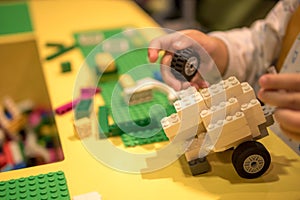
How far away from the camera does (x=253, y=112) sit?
534 millimetres

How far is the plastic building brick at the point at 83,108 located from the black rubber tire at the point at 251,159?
0.82ft

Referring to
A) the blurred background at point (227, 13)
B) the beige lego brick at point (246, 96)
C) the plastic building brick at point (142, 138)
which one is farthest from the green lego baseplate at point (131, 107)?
the blurred background at point (227, 13)

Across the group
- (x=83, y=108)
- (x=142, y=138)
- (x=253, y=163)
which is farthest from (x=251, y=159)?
(x=83, y=108)

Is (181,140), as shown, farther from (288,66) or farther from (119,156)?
(288,66)

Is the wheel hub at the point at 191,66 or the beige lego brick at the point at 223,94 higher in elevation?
the wheel hub at the point at 191,66

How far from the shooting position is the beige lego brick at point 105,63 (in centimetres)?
85

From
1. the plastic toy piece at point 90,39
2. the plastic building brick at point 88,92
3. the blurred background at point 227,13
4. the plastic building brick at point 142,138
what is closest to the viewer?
the plastic building brick at point 142,138

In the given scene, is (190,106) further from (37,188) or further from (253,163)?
(37,188)

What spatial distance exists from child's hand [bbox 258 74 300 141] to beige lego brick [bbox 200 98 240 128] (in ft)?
0.18

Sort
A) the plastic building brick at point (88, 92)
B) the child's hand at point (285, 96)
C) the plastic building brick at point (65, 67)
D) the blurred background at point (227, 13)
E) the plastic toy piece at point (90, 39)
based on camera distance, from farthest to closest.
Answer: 1. the blurred background at point (227, 13)
2. the plastic toy piece at point (90, 39)
3. the plastic building brick at point (65, 67)
4. the plastic building brick at point (88, 92)
5. the child's hand at point (285, 96)

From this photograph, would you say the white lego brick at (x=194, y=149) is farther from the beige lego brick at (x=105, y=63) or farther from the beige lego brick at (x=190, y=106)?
the beige lego brick at (x=105, y=63)

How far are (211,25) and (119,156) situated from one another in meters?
1.01

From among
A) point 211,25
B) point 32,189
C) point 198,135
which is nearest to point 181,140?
point 198,135

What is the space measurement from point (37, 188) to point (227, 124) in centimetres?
24
